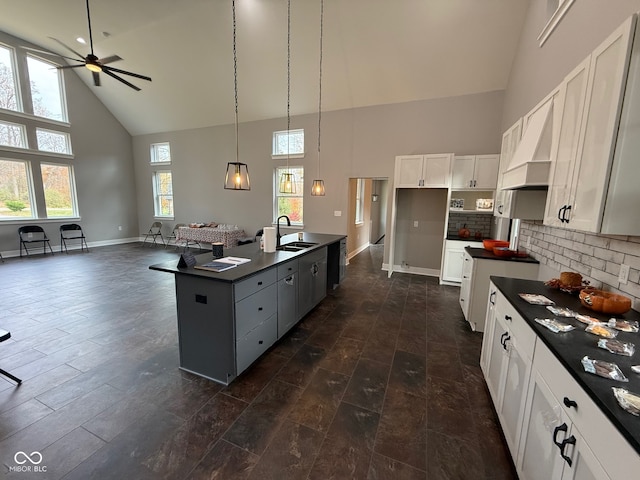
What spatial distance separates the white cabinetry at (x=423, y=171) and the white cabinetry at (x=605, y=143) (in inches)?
123

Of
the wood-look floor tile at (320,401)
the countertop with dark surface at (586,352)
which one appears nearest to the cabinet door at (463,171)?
the countertop with dark surface at (586,352)

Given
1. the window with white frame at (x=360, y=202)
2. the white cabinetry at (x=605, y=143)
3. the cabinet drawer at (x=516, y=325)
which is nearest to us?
the white cabinetry at (x=605, y=143)

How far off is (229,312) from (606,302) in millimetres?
2412

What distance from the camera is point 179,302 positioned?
2.19 metres

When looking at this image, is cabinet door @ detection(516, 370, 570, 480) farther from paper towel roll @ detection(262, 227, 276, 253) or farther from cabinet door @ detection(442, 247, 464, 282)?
cabinet door @ detection(442, 247, 464, 282)

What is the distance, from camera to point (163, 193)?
872cm

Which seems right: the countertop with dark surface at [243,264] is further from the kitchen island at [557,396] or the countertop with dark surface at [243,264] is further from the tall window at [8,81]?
the tall window at [8,81]

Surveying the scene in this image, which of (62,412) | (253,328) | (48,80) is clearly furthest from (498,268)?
(48,80)

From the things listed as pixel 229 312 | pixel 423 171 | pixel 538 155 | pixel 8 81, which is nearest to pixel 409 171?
pixel 423 171

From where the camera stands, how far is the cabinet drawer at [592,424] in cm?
71

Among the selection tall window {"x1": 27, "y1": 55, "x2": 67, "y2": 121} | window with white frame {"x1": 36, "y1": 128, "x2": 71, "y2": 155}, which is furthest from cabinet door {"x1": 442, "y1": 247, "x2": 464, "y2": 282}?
tall window {"x1": 27, "y1": 55, "x2": 67, "y2": 121}

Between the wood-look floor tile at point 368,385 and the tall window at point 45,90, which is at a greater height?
the tall window at point 45,90

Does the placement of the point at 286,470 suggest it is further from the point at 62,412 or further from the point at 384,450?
the point at 62,412

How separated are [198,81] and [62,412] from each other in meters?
6.67
